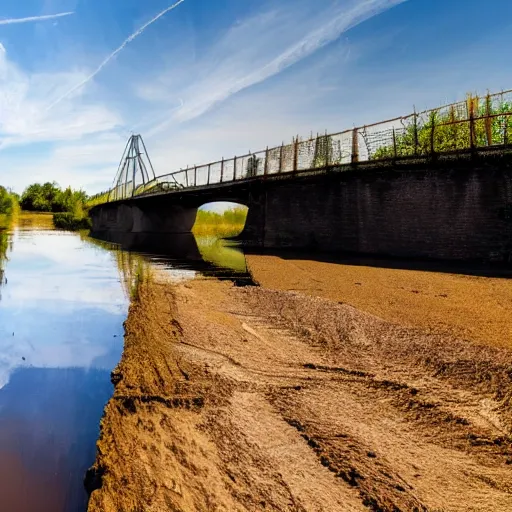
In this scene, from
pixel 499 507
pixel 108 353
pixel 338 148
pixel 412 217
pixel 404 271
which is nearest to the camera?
pixel 499 507

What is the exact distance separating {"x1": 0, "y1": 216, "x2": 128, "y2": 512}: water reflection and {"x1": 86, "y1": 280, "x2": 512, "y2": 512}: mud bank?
1.08 ft

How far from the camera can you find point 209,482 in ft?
10.4

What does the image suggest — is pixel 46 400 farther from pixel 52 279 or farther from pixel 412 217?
pixel 412 217

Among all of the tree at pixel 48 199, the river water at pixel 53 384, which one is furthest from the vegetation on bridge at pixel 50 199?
the river water at pixel 53 384

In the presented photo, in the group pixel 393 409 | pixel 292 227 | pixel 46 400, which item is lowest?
pixel 46 400

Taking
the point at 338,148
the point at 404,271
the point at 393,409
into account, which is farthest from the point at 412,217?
the point at 393,409

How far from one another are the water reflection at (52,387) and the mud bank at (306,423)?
12.9 inches

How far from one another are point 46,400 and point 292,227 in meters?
18.8

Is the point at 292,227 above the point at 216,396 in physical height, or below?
above

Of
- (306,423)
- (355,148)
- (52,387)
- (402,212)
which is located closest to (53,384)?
(52,387)

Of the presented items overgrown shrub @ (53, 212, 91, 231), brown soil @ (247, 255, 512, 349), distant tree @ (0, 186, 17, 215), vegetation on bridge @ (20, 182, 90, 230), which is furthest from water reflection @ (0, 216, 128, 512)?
vegetation on bridge @ (20, 182, 90, 230)

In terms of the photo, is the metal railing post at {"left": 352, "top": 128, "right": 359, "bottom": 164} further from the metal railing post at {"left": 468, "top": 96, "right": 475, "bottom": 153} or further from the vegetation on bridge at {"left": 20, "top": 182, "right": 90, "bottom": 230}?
the vegetation on bridge at {"left": 20, "top": 182, "right": 90, "bottom": 230}

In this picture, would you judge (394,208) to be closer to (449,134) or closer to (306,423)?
(449,134)

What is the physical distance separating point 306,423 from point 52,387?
3.76m
